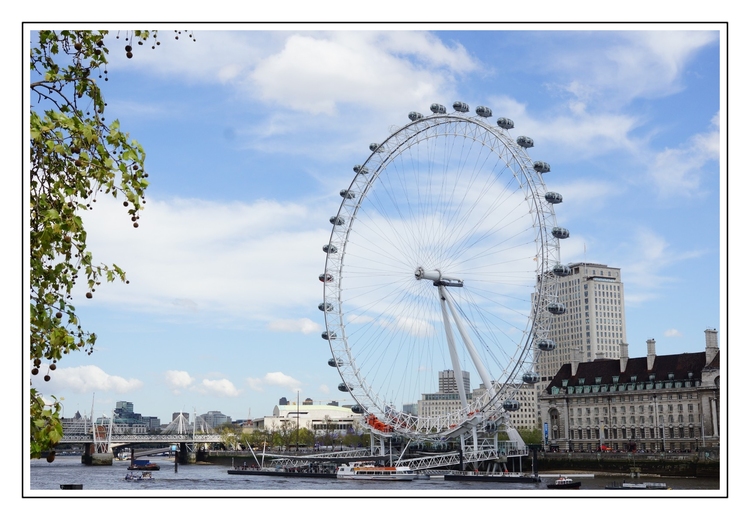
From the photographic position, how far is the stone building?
88625 millimetres

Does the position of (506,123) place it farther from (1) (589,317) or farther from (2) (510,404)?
(1) (589,317)

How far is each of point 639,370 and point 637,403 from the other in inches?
152

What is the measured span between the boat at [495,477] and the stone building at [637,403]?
68.4 feet

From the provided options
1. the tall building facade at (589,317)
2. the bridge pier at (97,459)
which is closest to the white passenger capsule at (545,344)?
the bridge pier at (97,459)

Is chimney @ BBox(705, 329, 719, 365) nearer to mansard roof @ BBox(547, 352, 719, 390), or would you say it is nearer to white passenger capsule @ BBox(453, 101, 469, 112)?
mansard roof @ BBox(547, 352, 719, 390)

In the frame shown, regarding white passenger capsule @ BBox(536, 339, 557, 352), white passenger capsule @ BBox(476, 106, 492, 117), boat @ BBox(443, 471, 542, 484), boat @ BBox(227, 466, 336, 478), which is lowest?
boat @ BBox(227, 466, 336, 478)

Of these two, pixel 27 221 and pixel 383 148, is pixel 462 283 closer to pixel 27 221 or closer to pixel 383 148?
pixel 383 148

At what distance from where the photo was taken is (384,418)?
8331cm

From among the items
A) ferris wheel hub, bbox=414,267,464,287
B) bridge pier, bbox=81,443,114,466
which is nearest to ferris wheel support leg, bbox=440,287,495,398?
ferris wheel hub, bbox=414,267,464,287

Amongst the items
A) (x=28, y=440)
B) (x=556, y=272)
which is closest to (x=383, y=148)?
(x=556, y=272)

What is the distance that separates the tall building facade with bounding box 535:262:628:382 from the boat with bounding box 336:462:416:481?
98.0m

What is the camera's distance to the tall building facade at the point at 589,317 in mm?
175125
